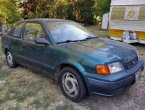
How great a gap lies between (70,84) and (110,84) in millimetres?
862

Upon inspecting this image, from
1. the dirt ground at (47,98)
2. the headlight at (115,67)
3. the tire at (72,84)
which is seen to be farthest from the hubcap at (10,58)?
the headlight at (115,67)

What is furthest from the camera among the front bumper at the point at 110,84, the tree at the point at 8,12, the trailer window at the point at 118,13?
the tree at the point at 8,12

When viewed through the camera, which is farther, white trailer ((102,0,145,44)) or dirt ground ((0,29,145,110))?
white trailer ((102,0,145,44))

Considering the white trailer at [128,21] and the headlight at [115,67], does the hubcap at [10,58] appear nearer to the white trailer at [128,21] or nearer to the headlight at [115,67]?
the headlight at [115,67]

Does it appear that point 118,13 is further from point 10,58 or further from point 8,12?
point 8,12

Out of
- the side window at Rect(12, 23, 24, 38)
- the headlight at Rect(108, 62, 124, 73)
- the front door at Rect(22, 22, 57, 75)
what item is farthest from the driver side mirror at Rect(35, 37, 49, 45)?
the headlight at Rect(108, 62, 124, 73)

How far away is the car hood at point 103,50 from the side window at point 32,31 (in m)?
0.73

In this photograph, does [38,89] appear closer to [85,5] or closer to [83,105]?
[83,105]

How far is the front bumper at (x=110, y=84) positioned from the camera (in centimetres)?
357

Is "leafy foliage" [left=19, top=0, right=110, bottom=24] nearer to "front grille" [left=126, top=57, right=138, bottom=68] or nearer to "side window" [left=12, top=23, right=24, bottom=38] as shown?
"side window" [left=12, top=23, right=24, bottom=38]

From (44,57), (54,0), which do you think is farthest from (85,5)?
(44,57)

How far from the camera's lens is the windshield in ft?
15.0

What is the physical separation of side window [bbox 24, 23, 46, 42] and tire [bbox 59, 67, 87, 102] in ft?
3.28

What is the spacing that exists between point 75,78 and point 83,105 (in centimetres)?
51
